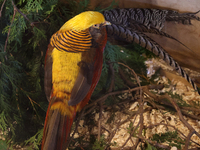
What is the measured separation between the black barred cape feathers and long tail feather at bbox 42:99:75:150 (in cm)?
72

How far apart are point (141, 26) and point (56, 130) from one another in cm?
100

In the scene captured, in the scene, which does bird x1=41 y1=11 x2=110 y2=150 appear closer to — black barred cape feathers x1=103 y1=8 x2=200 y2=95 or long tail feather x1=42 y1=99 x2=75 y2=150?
long tail feather x1=42 y1=99 x2=75 y2=150

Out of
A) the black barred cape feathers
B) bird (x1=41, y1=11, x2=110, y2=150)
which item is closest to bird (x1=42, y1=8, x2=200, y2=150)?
bird (x1=41, y1=11, x2=110, y2=150)

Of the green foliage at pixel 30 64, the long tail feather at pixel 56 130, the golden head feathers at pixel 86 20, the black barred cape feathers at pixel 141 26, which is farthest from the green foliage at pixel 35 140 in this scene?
the black barred cape feathers at pixel 141 26

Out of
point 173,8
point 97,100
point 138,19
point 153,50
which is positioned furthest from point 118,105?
point 173,8

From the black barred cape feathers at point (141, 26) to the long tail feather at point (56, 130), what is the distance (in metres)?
0.72

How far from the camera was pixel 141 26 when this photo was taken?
134 centimetres

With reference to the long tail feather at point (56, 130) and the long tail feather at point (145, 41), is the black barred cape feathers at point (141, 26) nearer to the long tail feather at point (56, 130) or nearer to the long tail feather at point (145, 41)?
the long tail feather at point (145, 41)

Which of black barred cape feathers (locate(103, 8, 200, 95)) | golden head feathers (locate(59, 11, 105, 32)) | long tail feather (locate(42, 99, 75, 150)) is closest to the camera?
long tail feather (locate(42, 99, 75, 150))

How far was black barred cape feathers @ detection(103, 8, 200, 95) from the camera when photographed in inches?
51.0

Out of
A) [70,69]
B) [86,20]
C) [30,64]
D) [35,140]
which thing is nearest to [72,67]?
[70,69]

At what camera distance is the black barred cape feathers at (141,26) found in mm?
1295

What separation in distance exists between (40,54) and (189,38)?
1.16 m

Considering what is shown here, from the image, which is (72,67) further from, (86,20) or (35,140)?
(35,140)
